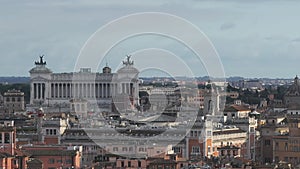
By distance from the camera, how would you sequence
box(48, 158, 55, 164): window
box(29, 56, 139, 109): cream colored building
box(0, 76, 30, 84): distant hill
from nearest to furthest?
box(48, 158, 55, 164): window
box(29, 56, 139, 109): cream colored building
box(0, 76, 30, 84): distant hill

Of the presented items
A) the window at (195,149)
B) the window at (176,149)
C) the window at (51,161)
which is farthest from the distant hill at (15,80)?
the window at (51,161)

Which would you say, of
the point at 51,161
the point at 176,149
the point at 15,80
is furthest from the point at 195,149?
the point at 15,80

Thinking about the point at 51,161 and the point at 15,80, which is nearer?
the point at 51,161

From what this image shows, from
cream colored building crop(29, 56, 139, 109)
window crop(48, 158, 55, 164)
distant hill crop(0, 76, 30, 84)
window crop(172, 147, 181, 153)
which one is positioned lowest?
window crop(48, 158, 55, 164)

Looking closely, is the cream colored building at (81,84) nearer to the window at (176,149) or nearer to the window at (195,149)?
the window at (195,149)

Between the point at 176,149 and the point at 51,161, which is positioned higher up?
the point at 176,149

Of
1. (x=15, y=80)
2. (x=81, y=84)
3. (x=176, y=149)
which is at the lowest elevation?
(x=176, y=149)

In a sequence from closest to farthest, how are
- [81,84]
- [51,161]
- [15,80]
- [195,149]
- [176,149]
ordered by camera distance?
[51,161] < [176,149] < [195,149] < [81,84] < [15,80]

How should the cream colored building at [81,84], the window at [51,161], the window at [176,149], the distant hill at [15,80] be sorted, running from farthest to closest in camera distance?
the distant hill at [15,80], the cream colored building at [81,84], the window at [176,149], the window at [51,161]

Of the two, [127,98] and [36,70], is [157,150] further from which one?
[36,70]

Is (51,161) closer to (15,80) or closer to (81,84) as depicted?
(81,84)

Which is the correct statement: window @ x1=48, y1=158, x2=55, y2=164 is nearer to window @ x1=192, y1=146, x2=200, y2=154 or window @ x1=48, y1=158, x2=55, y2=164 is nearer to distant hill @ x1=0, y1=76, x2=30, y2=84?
window @ x1=192, y1=146, x2=200, y2=154

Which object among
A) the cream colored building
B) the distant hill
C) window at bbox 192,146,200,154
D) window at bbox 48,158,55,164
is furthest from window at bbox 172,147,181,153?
the distant hill
